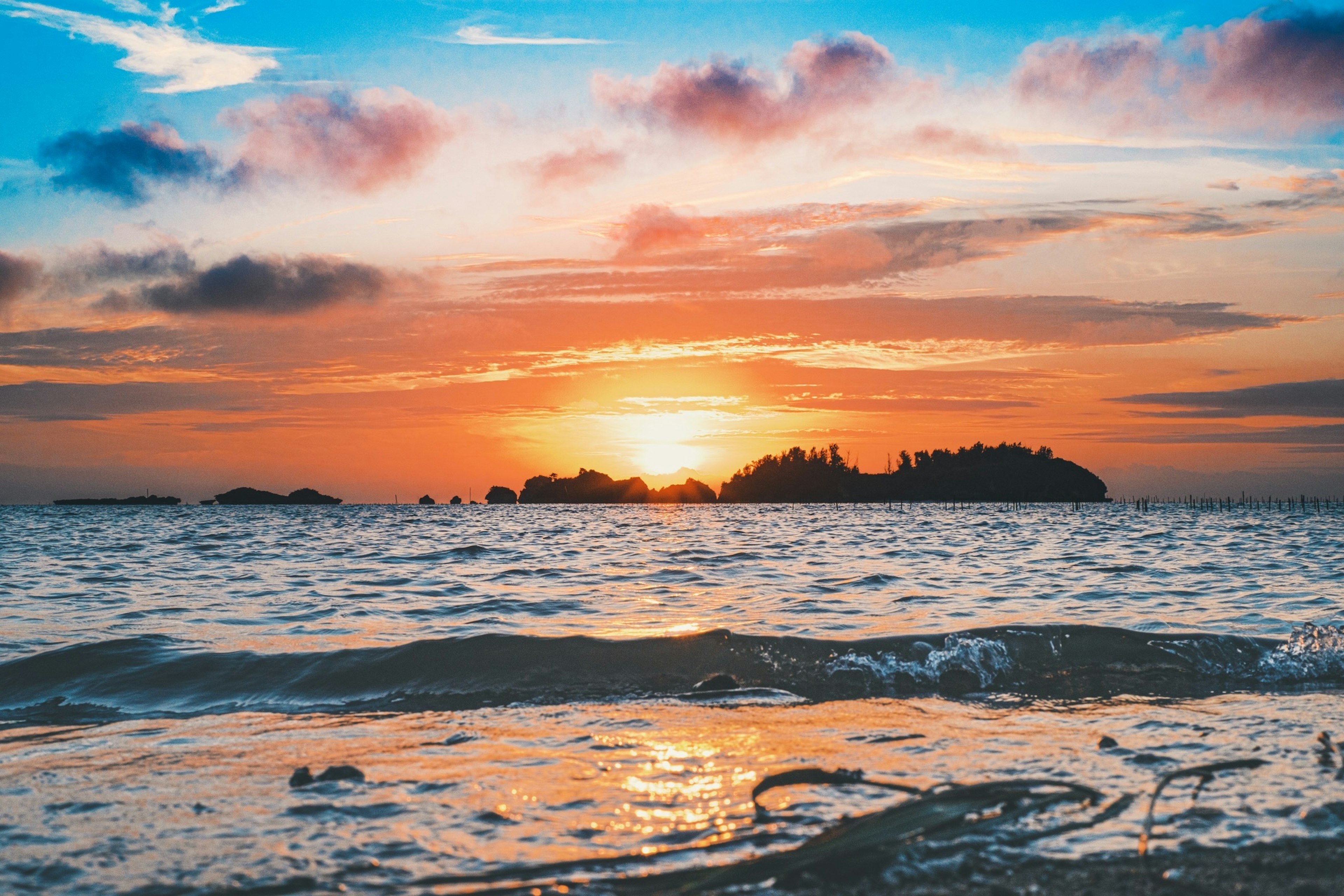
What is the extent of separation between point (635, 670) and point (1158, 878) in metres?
7.60

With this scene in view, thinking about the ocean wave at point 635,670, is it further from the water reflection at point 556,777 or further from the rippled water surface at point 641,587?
the rippled water surface at point 641,587

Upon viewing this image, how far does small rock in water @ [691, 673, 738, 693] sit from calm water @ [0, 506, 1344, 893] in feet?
0.99

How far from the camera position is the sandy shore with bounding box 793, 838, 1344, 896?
4383 millimetres

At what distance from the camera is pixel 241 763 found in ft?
23.5

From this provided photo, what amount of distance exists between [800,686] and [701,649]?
188 cm

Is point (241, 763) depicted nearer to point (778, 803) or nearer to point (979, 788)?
point (778, 803)

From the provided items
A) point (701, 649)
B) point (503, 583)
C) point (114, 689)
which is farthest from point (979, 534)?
point (114, 689)

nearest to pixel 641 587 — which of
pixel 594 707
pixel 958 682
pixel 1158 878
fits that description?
pixel 958 682

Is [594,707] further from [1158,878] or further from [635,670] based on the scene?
[1158,878]

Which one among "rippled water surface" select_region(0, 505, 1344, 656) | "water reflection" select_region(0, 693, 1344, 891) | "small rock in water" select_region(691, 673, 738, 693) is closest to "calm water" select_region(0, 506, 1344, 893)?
"water reflection" select_region(0, 693, 1344, 891)

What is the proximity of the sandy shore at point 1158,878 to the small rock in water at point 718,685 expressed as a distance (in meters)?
5.69

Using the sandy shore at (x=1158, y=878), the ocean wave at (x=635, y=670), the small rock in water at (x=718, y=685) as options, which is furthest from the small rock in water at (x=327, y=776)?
the small rock in water at (x=718, y=685)

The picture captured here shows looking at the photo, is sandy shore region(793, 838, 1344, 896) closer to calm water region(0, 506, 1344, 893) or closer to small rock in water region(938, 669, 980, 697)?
calm water region(0, 506, 1344, 893)

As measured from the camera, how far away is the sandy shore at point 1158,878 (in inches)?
173
